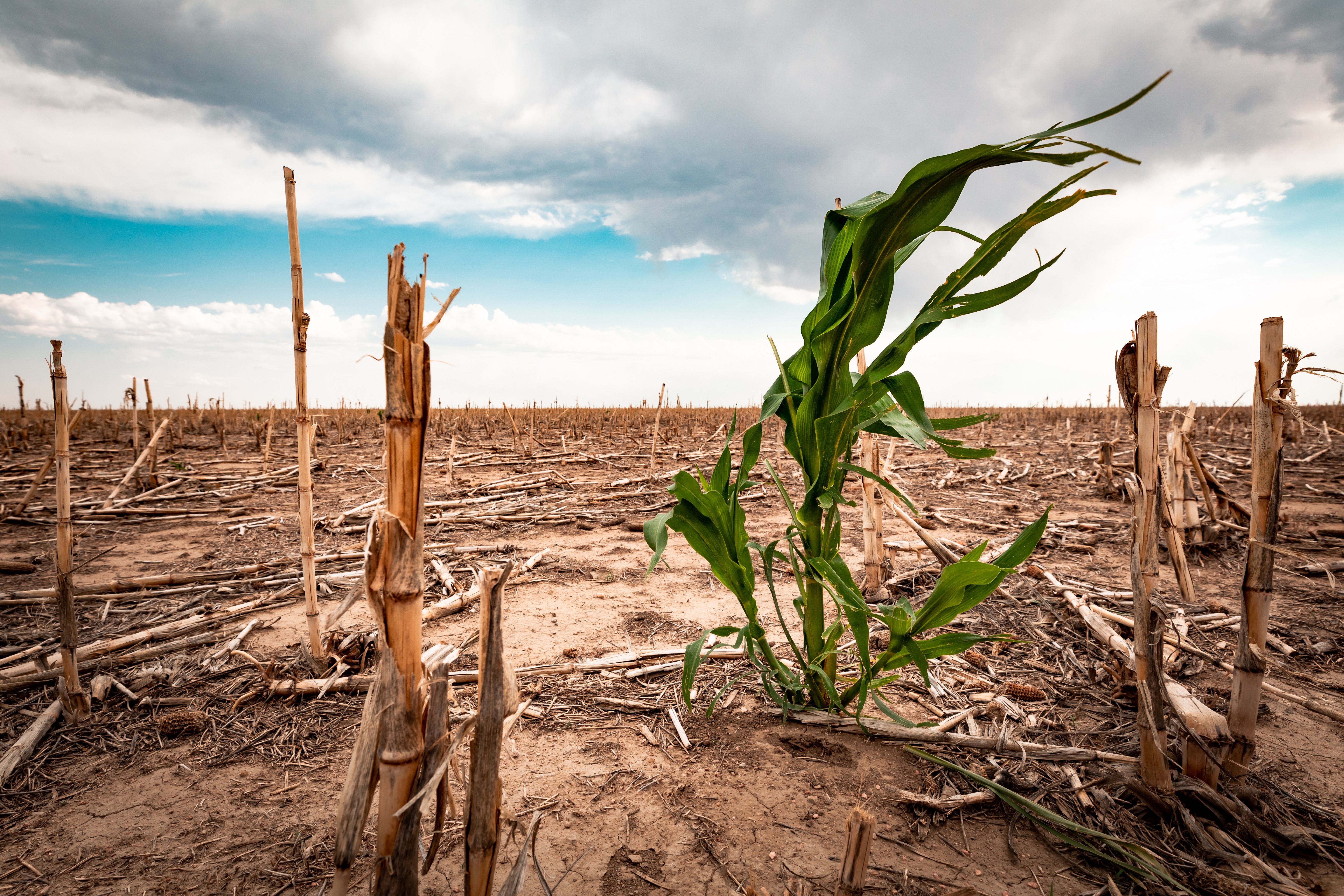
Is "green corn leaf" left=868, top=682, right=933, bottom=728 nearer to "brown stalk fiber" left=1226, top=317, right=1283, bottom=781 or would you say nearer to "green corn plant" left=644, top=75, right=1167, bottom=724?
"green corn plant" left=644, top=75, right=1167, bottom=724

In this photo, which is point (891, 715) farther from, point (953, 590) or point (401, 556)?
point (401, 556)

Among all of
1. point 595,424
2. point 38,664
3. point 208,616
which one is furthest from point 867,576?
point 595,424

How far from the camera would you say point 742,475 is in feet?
7.59

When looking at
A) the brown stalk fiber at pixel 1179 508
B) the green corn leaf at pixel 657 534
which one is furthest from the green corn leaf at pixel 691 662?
the brown stalk fiber at pixel 1179 508

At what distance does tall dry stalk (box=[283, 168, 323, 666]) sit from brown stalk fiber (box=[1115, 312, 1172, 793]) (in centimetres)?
329

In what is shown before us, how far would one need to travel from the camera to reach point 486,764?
1.26m

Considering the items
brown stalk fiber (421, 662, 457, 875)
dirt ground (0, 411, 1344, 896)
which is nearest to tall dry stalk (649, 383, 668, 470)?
dirt ground (0, 411, 1344, 896)

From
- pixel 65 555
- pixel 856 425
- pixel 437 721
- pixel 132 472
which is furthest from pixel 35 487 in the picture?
pixel 856 425

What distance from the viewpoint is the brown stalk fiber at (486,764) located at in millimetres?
1250

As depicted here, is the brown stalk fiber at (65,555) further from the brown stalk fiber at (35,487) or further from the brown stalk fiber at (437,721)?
the brown stalk fiber at (437,721)

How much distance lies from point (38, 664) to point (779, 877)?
3.95 metres

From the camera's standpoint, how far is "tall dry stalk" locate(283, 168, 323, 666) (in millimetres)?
2553

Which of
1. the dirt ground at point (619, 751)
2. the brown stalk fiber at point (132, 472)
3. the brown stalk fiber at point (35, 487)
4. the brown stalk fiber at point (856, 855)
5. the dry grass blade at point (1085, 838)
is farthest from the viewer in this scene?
the brown stalk fiber at point (132, 472)

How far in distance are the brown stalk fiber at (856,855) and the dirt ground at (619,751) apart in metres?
0.72
